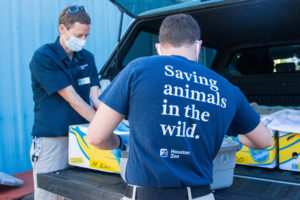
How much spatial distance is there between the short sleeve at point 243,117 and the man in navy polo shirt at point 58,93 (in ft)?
2.98

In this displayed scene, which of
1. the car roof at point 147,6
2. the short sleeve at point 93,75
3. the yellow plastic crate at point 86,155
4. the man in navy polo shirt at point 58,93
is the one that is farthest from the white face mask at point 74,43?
the car roof at point 147,6

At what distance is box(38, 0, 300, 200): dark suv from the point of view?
1485mm

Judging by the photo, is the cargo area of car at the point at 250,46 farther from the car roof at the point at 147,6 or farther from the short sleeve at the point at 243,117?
the short sleeve at the point at 243,117

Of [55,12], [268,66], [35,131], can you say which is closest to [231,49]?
[268,66]

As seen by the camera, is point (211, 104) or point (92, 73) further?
point (92, 73)

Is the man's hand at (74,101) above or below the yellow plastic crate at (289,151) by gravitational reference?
above

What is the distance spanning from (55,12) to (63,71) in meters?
1.97

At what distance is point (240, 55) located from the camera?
374 cm

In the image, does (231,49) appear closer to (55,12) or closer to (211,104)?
(55,12)

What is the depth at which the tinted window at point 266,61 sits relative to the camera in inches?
126

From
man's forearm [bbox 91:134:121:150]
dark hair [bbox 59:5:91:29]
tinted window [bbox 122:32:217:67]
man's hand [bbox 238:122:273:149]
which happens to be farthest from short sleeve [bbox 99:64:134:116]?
tinted window [bbox 122:32:217:67]

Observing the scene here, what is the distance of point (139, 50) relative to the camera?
3.00 meters

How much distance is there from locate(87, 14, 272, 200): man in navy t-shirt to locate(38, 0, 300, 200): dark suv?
384 millimetres

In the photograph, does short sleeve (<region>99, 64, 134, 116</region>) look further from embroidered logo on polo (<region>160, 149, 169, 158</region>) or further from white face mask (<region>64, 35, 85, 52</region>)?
white face mask (<region>64, 35, 85, 52</region>)
